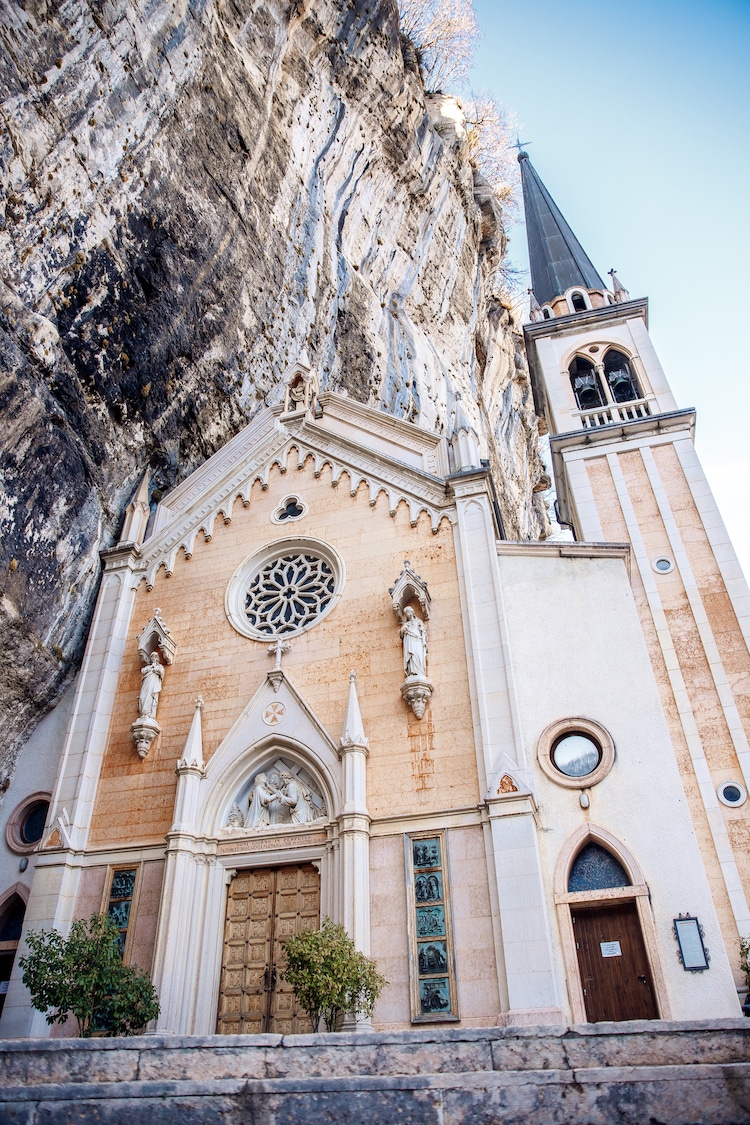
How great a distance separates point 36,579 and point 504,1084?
11.3 m

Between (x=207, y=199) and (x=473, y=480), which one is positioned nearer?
(x=473, y=480)

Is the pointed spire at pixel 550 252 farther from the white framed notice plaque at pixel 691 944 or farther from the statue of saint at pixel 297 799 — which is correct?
the white framed notice plaque at pixel 691 944

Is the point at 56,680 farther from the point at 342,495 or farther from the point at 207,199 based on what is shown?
the point at 207,199

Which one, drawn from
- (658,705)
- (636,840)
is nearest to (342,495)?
(658,705)

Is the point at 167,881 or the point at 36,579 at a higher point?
the point at 36,579

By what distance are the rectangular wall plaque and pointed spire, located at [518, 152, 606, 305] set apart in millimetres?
18618

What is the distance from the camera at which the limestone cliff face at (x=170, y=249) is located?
12773 mm

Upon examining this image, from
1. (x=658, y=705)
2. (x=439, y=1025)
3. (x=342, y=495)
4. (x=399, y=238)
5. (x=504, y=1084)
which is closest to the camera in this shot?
(x=504, y=1084)

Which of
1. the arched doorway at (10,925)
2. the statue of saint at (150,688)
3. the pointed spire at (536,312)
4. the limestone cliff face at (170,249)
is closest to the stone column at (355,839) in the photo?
the statue of saint at (150,688)

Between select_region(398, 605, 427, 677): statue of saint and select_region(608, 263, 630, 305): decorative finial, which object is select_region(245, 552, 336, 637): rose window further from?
select_region(608, 263, 630, 305): decorative finial

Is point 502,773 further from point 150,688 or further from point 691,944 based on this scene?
point 150,688

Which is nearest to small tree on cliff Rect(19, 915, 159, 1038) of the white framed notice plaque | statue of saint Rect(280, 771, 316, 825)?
statue of saint Rect(280, 771, 316, 825)

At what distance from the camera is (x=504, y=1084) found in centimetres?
530

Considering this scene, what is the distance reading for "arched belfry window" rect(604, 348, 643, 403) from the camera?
67.4 feet
